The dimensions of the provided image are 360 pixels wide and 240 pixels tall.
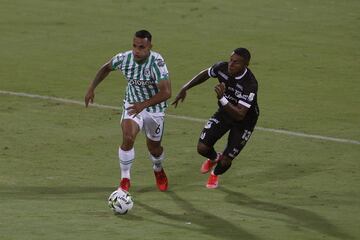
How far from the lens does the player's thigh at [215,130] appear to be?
16.2 metres

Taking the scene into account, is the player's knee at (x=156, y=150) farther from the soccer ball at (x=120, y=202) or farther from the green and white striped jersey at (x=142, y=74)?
the soccer ball at (x=120, y=202)

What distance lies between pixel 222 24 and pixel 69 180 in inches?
572

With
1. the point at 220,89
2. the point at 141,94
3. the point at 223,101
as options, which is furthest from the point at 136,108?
the point at 223,101

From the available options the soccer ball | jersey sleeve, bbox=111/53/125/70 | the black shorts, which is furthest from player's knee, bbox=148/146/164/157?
the soccer ball

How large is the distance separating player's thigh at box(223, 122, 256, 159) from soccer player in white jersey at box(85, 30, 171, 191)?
111 centimetres

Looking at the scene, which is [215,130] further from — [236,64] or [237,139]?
[236,64]

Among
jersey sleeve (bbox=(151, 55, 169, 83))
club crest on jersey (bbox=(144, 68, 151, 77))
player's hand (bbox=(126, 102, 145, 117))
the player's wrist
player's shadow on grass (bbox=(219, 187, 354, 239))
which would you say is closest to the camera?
player's shadow on grass (bbox=(219, 187, 354, 239))

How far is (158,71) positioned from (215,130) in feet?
5.76

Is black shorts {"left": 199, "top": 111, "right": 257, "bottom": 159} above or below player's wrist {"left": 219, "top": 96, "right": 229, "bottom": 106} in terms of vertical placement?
below

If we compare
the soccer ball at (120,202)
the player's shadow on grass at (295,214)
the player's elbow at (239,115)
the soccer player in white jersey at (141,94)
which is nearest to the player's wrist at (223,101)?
the player's elbow at (239,115)

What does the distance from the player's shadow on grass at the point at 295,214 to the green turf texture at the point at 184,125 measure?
0.03 metres

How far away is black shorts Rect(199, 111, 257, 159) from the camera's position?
15883 mm

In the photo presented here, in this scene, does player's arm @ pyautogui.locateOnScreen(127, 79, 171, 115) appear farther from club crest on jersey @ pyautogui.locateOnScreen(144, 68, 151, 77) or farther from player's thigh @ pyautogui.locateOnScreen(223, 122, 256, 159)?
player's thigh @ pyautogui.locateOnScreen(223, 122, 256, 159)

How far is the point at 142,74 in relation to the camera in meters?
15.0
